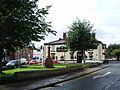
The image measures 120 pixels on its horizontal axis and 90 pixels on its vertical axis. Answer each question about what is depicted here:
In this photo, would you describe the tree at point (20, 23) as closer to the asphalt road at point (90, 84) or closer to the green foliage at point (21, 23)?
the green foliage at point (21, 23)

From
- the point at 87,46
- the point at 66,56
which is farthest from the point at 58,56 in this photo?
the point at 87,46

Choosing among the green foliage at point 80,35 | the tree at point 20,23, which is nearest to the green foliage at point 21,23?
the tree at point 20,23

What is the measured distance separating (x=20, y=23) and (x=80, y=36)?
33.5 meters

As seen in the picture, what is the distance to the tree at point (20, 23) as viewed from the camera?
24391mm

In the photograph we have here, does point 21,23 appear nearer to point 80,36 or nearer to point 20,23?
point 20,23

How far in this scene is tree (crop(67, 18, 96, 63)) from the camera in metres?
58.0

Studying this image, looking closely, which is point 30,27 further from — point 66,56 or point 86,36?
point 66,56

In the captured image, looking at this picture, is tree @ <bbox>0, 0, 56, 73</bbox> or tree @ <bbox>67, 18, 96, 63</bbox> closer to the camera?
tree @ <bbox>0, 0, 56, 73</bbox>

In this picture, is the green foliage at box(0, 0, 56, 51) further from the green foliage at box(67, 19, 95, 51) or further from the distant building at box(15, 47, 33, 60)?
the green foliage at box(67, 19, 95, 51)

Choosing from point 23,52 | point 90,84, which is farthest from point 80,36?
point 23,52

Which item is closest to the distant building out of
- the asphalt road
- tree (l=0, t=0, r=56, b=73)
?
tree (l=0, t=0, r=56, b=73)

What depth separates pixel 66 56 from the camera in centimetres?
11756

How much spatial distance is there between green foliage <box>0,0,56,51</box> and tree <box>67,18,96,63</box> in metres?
29.6

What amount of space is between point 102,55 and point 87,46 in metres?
70.9
